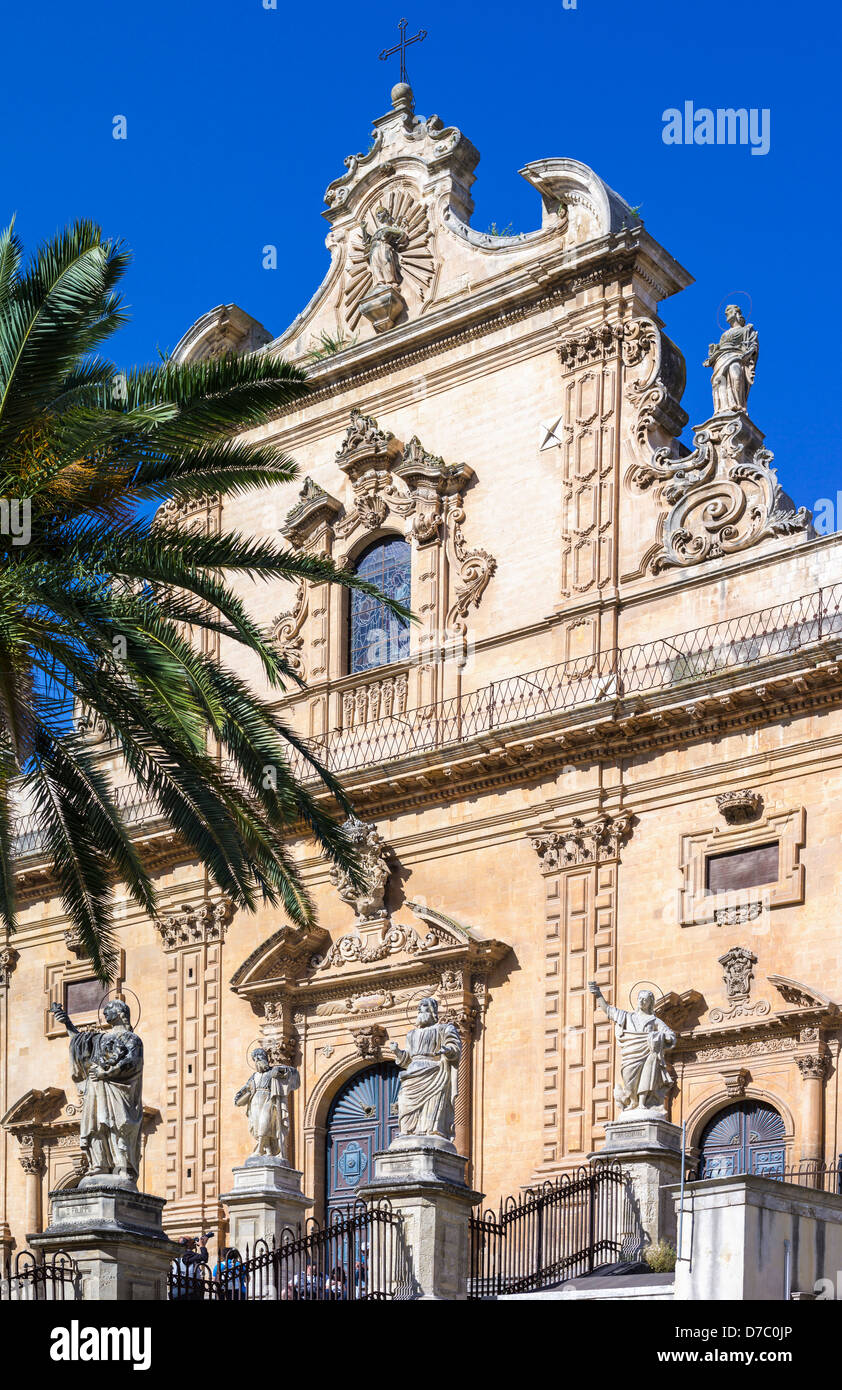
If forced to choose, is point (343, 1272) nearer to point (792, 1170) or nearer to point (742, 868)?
point (792, 1170)

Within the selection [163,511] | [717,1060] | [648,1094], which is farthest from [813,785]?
[163,511]

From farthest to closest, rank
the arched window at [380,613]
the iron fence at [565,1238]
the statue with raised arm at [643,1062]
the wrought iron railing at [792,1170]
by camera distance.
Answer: the arched window at [380,613] → the wrought iron railing at [792,1170] → the statue with raised arm at [643,1062] → the iron fence at [565,1238]

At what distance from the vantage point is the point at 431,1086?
59.3 ft

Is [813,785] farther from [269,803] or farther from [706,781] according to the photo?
[269,803]

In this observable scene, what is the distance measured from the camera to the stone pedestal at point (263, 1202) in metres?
19.4

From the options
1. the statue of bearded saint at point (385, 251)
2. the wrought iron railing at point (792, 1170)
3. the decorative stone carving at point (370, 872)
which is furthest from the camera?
the statue of bearded saint at point (385, 251)

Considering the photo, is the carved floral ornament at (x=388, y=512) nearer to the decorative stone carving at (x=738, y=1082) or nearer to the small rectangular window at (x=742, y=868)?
the small rectangular window at (x=742, y=868)

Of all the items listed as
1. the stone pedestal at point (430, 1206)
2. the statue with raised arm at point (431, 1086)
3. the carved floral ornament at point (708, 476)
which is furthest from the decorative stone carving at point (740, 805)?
the stone pedestal at point (430, 1206)

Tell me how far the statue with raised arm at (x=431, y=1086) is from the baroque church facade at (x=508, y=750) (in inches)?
201

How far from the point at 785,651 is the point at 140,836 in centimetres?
980

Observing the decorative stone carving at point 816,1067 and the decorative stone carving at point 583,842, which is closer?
the decorative stone carving at point 816,1067

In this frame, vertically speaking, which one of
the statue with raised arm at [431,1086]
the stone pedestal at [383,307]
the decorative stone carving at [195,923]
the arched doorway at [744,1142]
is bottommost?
the arched doorway at [744,1142]

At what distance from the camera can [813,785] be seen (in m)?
22.8

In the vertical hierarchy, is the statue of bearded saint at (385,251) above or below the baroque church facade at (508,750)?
above
